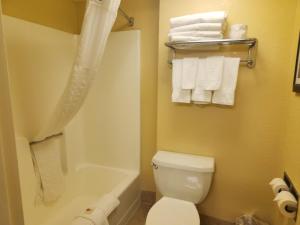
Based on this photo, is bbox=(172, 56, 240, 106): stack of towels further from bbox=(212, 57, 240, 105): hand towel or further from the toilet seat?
the toilet seat

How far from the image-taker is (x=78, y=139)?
2270 mm

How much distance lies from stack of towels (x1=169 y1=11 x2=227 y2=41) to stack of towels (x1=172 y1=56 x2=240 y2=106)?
17 centimetres

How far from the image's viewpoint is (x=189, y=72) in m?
1.61

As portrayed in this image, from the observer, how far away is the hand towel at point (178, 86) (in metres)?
1.65

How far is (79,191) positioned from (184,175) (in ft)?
4.03

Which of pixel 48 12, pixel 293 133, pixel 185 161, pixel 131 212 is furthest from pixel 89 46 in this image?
pixel 131 212

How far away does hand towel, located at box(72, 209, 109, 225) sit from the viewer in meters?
1.36

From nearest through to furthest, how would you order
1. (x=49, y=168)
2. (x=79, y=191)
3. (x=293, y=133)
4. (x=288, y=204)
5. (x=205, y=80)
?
(x=288, y=204)
(x=293, y=133)
(x=205, y=80)
(x=49, y=168)
(x=79, y=191)

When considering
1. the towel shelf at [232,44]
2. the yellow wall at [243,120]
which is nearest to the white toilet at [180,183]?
the yellow wall at [243,120]

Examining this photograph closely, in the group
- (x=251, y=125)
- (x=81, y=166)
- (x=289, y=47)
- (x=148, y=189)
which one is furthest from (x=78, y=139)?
(x=289, y=47)

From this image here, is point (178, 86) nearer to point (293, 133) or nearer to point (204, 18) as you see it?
point (204, 18)

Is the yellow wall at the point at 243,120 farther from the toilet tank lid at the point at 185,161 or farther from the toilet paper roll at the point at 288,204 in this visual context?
the toilet paper roll at the point at 288,204

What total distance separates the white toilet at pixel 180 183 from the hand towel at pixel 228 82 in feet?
1.71

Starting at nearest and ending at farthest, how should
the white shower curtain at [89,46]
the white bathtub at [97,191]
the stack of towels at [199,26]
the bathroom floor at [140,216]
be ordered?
1. the white shower curtain at [89,46]
2. the stack of towels at [199,26]
3. the white bathtub at [97,191]
4. the bathroom floor at [140,216]
